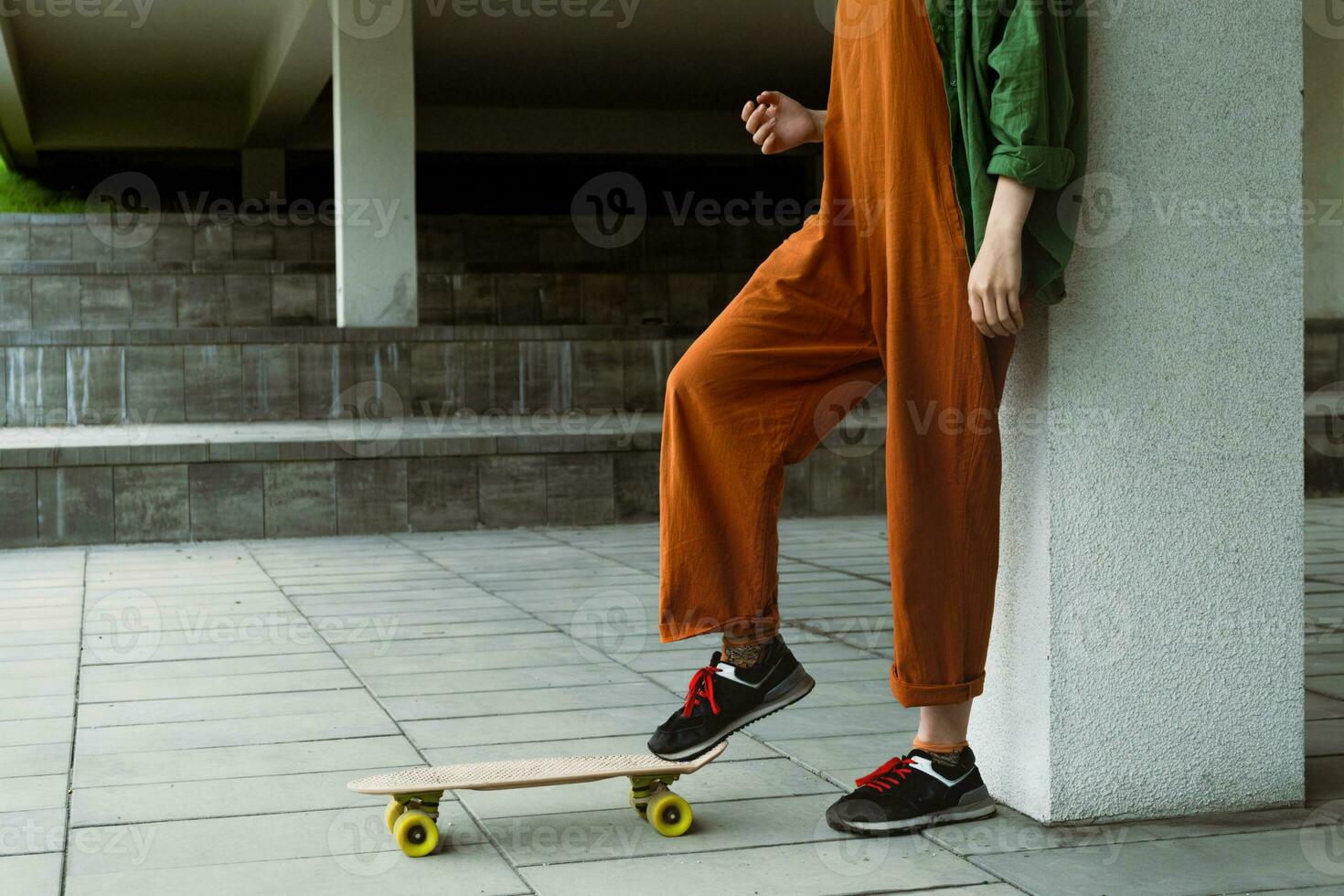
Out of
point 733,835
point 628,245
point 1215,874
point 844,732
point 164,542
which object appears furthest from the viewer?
point 628,245

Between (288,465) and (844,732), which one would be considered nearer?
(844,732)

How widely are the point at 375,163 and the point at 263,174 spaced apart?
8.29 meters

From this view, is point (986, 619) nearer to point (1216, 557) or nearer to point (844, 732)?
point (1216, 557)

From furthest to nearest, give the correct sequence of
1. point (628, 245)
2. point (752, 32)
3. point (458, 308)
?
point (628, 245)
point (752, 32)
point (458, 308)

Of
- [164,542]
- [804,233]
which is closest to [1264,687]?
[804,233]

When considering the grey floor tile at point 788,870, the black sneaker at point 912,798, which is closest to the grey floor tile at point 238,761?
the grey floor tile at point 788,870

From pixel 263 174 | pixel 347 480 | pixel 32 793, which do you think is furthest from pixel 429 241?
pixel 32 793

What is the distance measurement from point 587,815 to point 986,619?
791 millimetres

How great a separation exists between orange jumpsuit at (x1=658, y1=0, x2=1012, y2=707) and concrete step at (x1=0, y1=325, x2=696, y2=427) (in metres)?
6.95

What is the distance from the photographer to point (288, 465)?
7.39 meters

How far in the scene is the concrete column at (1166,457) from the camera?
253 centimetres

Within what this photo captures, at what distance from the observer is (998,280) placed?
7.69 feet

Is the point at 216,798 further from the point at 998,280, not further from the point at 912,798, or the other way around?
the point at 998,280

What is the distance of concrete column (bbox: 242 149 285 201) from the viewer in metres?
18.8
